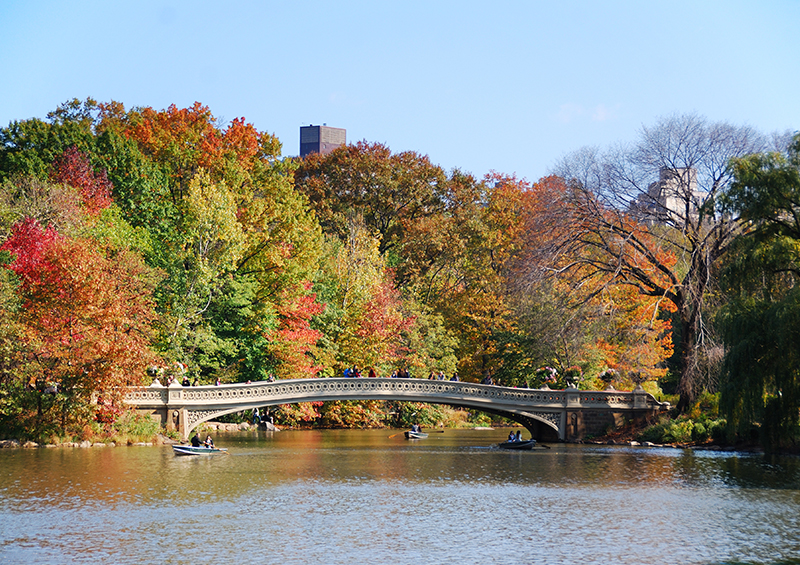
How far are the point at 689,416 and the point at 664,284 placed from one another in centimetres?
684

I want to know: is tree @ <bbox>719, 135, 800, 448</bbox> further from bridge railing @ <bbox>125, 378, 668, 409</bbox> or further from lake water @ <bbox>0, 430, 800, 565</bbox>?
bridge railing @ <bbox>125, 378, 668, 409</bbox>

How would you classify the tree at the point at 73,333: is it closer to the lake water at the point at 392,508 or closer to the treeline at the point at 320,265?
the treeline at the point at 320,265

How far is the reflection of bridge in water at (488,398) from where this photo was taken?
44375mm

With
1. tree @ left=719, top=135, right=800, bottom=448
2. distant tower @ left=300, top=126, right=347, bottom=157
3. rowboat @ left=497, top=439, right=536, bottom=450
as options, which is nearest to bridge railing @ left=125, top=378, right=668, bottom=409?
rowboat @ left=497, top=439, right=536, bottom=450

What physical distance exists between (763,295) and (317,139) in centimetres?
15594

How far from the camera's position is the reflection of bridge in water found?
44.4 meters

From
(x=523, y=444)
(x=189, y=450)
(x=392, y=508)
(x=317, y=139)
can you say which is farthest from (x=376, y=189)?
(x=317, y=139)

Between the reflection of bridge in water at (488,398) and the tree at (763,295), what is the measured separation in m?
12.3

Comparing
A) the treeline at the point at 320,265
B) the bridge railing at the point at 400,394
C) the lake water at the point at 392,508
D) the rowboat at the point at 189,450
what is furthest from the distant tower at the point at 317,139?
the lake water at the point at 392,508

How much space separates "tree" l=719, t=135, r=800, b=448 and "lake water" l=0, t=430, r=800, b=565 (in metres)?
2.00

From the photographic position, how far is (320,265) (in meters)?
61.9

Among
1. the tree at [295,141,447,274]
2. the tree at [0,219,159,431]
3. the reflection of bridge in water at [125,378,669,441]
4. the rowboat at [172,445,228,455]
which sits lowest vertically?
the rowboat at [172,445,228,455]

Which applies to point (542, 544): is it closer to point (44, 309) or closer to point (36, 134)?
point (44, 309)

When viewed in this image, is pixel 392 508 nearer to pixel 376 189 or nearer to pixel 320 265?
pixel 320 265
